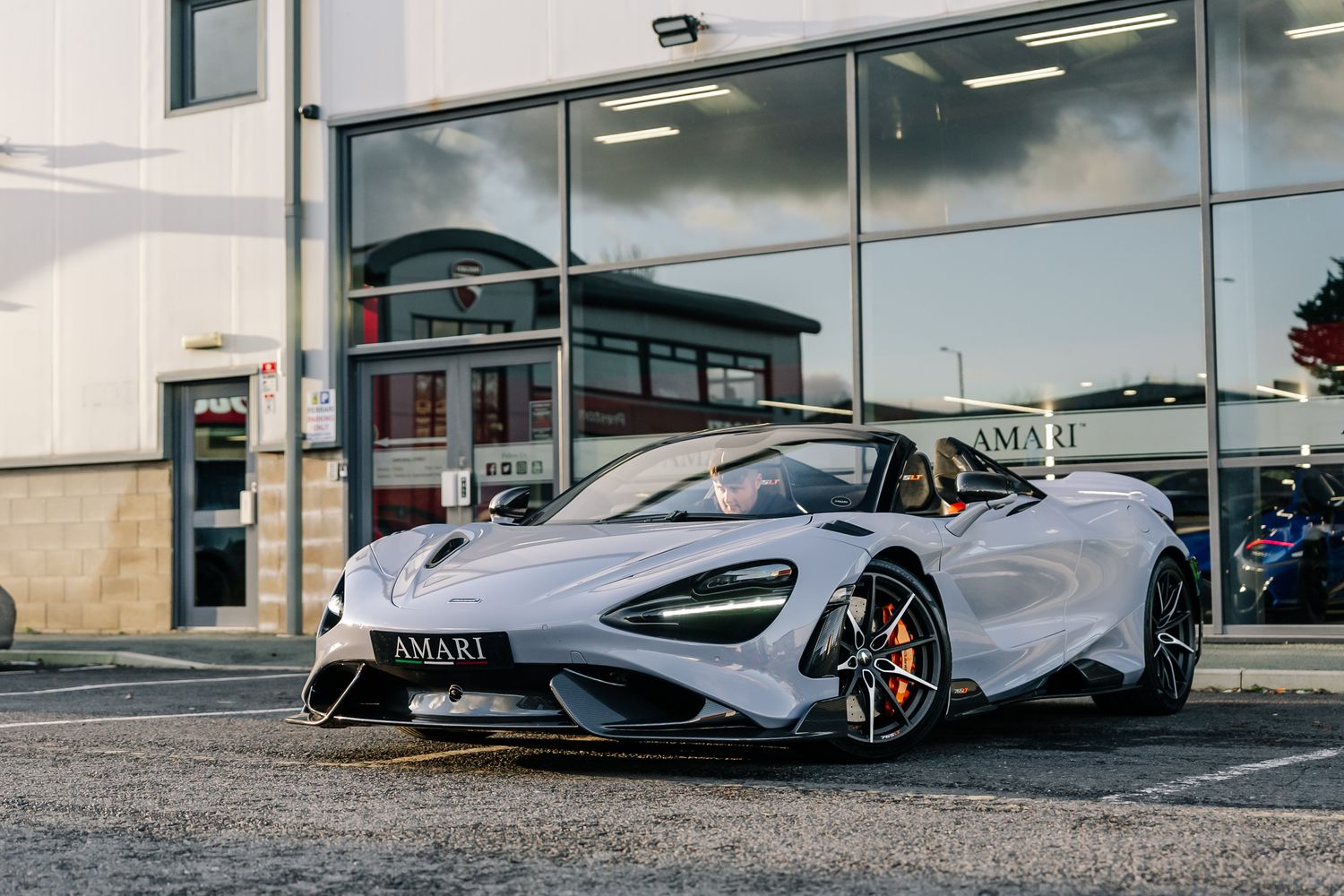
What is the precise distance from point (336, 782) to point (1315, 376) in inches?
323

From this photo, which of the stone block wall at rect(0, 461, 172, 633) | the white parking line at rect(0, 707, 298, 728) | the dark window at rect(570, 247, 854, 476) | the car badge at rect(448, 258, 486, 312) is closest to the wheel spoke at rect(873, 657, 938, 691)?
the white parking line at rect(0, 707, 298, 728)

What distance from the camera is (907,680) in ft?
18.0

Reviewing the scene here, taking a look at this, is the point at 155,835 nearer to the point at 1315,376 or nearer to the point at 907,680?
the point at 907,680

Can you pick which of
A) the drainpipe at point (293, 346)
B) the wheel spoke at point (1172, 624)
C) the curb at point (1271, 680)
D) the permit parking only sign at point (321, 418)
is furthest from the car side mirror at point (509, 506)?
the drainpipe at point (293, 346)

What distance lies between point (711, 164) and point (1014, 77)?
2556mm

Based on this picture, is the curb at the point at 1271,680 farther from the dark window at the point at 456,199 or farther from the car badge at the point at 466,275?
the car badge at the point at 466,275

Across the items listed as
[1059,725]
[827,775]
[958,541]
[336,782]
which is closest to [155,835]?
[336,782]

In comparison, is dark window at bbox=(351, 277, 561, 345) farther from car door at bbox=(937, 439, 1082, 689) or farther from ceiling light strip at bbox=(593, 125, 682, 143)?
car door at bbox=(937, 439, 1082, 689)

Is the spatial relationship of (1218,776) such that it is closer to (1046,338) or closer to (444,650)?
(444,650)

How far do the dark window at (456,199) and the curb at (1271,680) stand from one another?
7.05m

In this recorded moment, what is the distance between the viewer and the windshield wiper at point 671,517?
18.7ft

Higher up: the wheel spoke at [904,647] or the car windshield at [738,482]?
the car windshield at [738,482]

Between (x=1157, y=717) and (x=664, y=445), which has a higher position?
(x=664, y=445)

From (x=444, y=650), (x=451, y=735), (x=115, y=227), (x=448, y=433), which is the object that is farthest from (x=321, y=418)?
(x=444, y=650)
